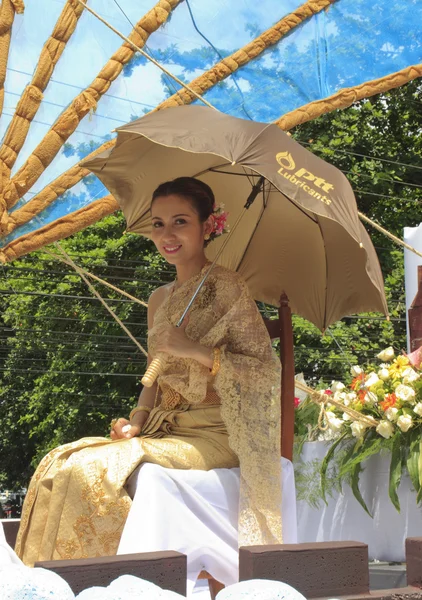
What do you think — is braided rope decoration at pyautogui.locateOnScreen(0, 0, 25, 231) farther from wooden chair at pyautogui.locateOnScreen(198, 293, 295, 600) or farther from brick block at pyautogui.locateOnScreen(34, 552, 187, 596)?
brick block at pyautogui.locateOnScreen(34, 552, 187, 596)

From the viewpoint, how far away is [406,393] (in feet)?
15.1

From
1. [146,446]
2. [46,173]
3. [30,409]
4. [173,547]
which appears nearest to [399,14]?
[46,173]

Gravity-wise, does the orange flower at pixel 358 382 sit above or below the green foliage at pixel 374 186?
below

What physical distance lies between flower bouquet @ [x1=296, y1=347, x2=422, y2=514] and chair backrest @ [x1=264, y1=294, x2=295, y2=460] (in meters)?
0.96

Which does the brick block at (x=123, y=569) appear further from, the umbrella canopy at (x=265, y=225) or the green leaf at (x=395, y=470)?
the green leaf at (x=395, y=470)

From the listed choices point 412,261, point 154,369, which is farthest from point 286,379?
point 412,261

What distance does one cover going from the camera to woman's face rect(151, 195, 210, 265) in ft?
12.0

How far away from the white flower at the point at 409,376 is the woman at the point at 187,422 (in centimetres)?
139

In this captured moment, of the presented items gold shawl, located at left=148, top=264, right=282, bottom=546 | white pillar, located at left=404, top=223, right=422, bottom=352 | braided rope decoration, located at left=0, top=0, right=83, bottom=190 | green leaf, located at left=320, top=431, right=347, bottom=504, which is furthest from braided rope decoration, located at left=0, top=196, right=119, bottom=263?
white pillar, located at left=404, top=223, right=422, bottom=352

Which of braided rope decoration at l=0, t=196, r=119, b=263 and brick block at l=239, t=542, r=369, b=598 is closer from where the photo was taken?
brick block at l=239, t=542, r=369, b=598

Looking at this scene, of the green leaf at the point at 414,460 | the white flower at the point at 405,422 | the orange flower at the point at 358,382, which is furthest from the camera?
the orange flower at the point at 358,382

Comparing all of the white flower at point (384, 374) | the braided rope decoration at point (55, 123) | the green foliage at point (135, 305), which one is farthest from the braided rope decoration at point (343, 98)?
the green foliage at point (135, 305)

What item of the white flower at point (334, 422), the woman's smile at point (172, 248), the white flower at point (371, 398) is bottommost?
the white flower at point (334, 422)

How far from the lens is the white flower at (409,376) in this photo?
15.5 ft
